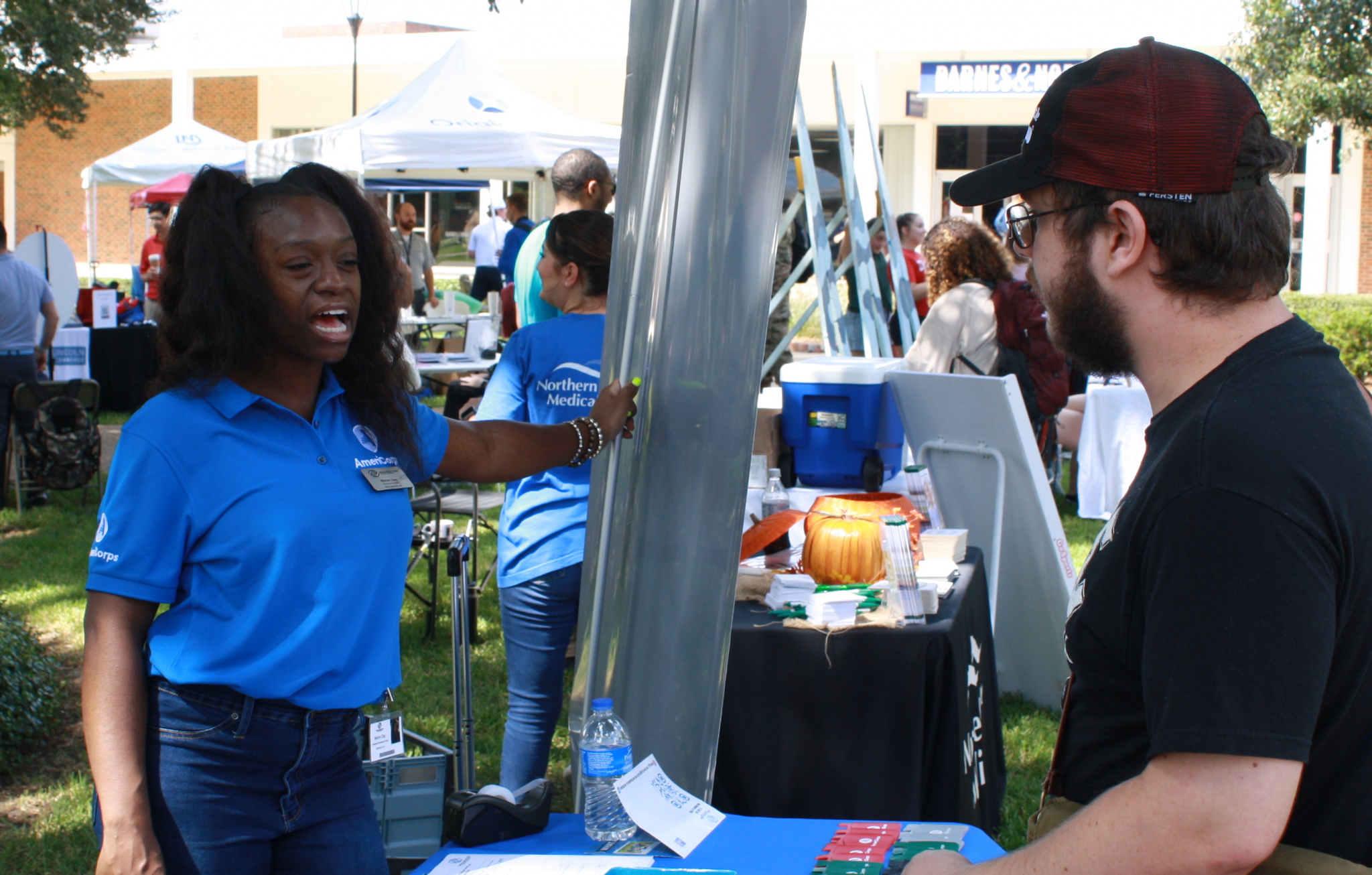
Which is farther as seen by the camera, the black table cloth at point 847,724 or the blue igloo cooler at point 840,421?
the blue igloo cooler at point 840,421

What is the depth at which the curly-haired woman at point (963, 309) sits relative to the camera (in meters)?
5.66

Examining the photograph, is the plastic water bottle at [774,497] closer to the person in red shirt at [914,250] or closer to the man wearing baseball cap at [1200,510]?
the man wearing baseball cap at [1200,510]

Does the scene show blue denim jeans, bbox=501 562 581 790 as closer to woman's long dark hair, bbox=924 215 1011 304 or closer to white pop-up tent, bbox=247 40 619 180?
woman's long dark hair, bbox=924 215 1011 304

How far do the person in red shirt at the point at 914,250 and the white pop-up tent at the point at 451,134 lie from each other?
2.70 meters

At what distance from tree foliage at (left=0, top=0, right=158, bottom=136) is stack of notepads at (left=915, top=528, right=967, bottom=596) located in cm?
747

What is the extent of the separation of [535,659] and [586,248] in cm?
116

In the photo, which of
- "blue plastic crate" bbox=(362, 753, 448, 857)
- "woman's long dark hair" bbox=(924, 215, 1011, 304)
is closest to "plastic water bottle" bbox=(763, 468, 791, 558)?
"blue plastic crate" bbox=(362, 753, 448, 857)

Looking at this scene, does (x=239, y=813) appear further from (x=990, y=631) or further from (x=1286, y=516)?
(x=990, y=631)

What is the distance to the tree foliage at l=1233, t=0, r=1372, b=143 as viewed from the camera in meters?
14.9

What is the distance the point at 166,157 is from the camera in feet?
47.8

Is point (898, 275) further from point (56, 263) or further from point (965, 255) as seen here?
point (56, 263)

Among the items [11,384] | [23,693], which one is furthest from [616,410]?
[11,384]

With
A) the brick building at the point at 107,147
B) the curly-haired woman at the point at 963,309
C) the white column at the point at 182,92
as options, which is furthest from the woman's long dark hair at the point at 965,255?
the brick building at the point at 107,147

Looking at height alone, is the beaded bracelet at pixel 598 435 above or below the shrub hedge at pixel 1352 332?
below
